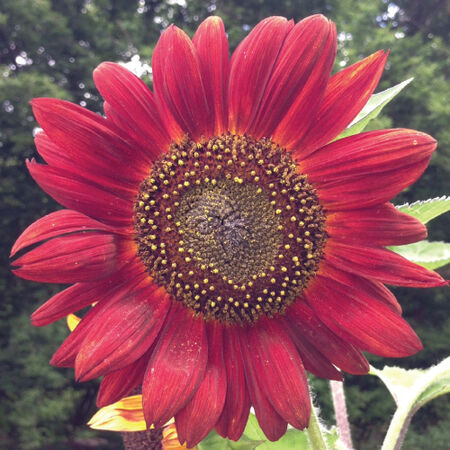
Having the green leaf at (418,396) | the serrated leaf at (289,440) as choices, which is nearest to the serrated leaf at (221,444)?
the serrated leaf at (289,440)

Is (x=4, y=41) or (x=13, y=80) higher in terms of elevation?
(x=4, y=41)

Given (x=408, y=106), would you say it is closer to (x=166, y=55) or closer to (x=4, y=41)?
(x=4, y=41)

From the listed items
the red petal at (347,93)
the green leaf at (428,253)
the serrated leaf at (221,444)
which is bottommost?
the serrated leaf at (221,444)

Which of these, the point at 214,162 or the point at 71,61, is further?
the point at 71,61

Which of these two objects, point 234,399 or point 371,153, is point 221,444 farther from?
point 371,153

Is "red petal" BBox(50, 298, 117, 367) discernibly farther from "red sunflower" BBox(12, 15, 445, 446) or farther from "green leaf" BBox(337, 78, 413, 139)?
"green leaf" BBox(337, 78, 413, 139)

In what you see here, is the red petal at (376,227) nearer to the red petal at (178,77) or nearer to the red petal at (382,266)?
the red petal at (382,266)

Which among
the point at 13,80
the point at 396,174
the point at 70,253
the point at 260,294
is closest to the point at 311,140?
the point at 396,174

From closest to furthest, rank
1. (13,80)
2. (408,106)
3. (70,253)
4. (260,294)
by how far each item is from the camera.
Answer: (70,253)
(260,294)
(13,80)
(408,106)

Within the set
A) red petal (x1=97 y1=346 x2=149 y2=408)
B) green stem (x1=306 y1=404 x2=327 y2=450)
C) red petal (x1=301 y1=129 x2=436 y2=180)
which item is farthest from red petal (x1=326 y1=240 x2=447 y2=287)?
red petal (x1=97 y1=346 x2=149 y2=408)
